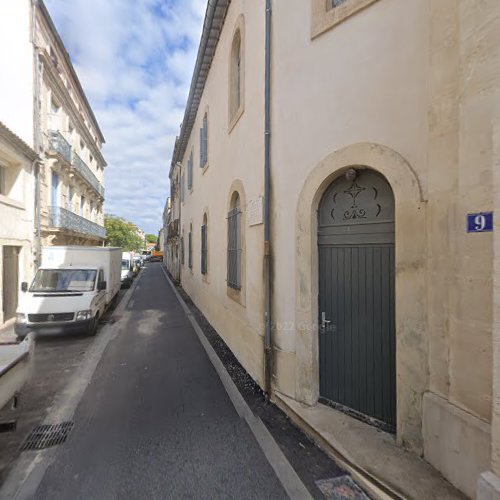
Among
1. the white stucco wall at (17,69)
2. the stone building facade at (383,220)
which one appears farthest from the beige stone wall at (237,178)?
the white stucco wall at (17,69)

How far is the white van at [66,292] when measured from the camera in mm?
7133

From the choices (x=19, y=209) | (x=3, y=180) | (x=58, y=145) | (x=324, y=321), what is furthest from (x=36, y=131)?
(x=324, y=321)

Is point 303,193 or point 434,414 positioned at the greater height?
point 303,193

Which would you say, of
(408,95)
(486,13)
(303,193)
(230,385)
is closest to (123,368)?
(230,385)

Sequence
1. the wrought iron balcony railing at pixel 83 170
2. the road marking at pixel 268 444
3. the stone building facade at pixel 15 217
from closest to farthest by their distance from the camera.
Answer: the road marking at pixel 268 444, the stone building facade at pixel 15 217, the wrought iron balcony railing at pixel 83 170

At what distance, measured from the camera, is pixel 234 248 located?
674cm

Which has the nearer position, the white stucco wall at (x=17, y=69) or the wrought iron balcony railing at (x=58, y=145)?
the white stucco wall at (x=17, y=69)

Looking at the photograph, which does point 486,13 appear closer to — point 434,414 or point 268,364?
point 434,414

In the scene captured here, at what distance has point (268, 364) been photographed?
4.56m

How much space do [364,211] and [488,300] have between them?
1.62 meters

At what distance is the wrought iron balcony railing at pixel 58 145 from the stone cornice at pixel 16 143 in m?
2.84

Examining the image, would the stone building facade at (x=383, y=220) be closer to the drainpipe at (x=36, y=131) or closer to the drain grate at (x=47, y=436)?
the drain grate at (x=47, y=436)

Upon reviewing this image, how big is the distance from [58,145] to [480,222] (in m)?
16.1

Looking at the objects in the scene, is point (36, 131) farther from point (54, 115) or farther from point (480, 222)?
point (480, 222)
